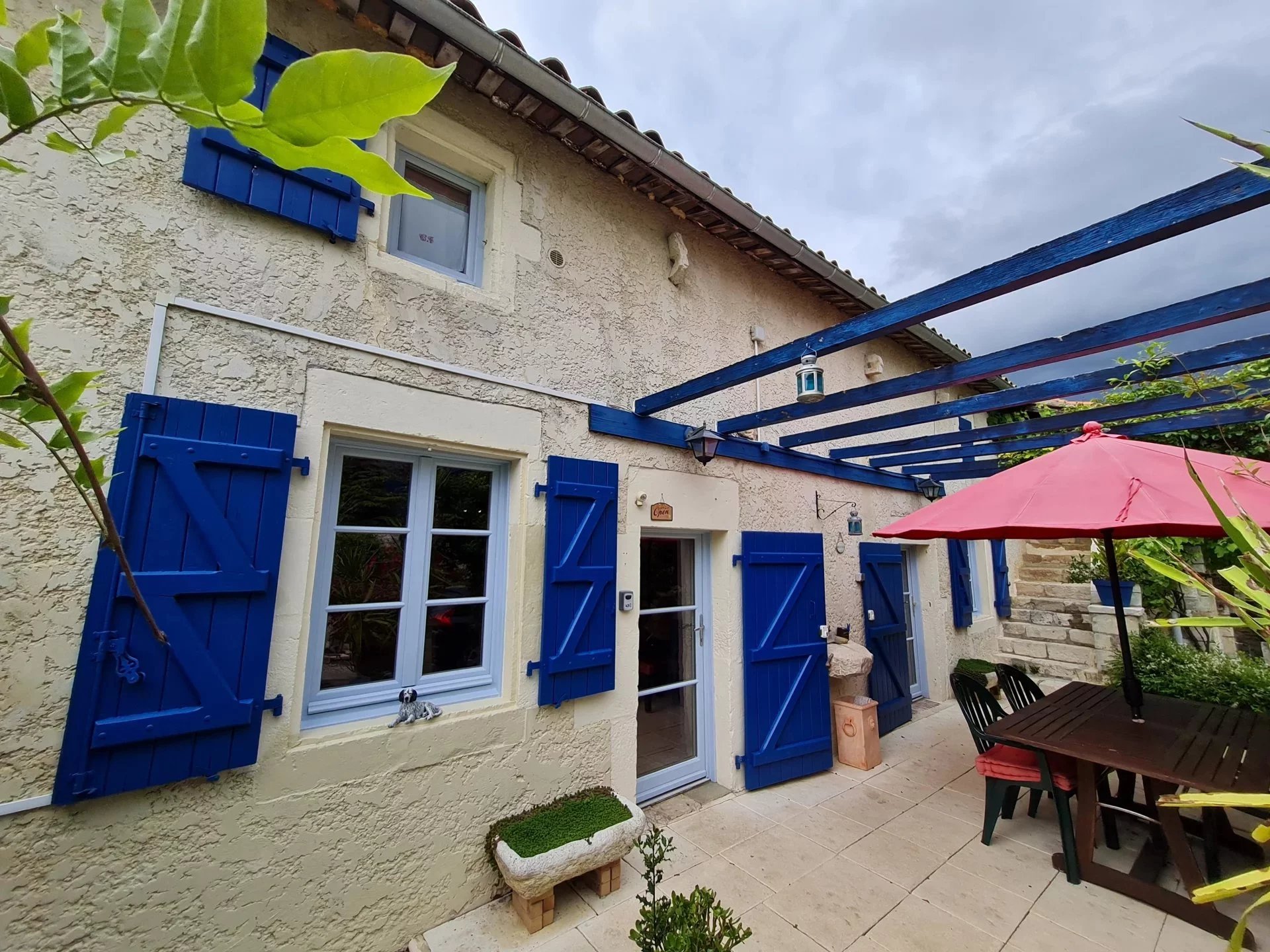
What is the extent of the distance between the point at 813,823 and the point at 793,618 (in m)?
1.66

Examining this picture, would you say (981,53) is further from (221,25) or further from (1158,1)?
(221,25)

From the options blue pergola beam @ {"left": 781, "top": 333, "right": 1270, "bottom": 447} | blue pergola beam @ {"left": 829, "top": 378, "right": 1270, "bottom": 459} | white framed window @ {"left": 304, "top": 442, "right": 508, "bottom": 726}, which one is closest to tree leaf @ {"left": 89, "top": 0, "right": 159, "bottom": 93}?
white framed window @ {"left": 304, "top": 442, "right": 508, "bottom": 726}

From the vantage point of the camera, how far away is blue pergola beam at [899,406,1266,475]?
4.03 meters

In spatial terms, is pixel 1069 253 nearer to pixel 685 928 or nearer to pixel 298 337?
pixel 685 928

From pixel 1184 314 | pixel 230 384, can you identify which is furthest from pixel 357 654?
pixel 1184 314

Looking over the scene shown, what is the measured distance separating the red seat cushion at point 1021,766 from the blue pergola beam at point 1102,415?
2556 mm

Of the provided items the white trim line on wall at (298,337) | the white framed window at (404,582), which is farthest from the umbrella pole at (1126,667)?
the white framed window at (404,582)

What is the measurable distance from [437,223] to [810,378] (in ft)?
9.09

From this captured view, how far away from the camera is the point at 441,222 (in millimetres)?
3576

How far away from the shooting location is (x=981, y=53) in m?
5.12

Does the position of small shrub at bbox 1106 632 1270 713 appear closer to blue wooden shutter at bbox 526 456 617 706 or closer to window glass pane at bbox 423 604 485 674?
blue wooden shutter at bbox 526 456 617 706

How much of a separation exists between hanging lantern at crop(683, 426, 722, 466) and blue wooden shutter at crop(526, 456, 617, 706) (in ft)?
2.95

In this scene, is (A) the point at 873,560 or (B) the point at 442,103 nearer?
(B) the point at 442,103

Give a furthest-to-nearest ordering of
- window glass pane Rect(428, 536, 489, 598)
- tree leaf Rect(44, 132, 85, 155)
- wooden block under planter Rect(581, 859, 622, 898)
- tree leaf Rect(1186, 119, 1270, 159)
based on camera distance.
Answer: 1. window glass pane Rect(428, 536, 489, 598)
2. wooden block under planter Rect(581, 859, 622, 898)
3. tree leaf Rect(1186, 119, 1270, 159)
4. tree leaf Rect(44, 132, 85, 155)
